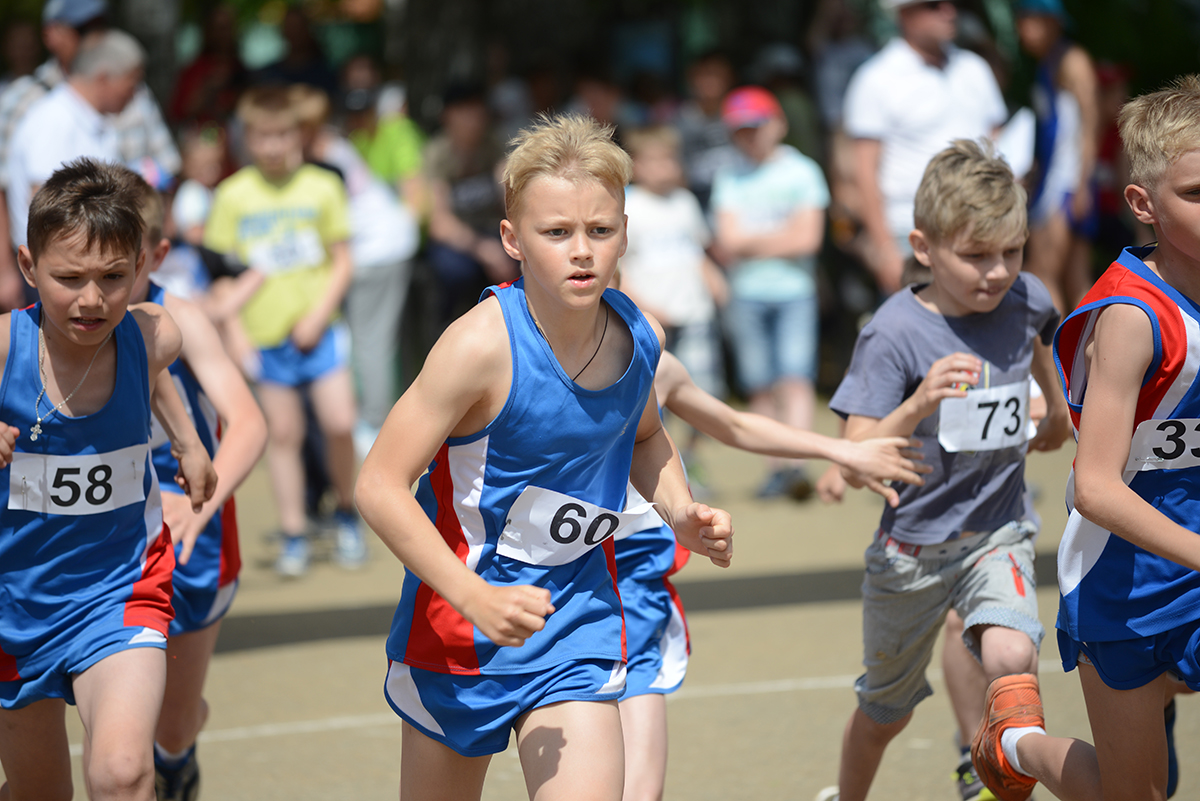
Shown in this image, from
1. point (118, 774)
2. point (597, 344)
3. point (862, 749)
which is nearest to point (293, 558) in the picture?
point (862, 749)

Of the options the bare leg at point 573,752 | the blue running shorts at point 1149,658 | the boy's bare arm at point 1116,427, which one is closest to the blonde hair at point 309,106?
the bare leg at point 573,752

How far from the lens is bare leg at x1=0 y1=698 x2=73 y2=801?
3338 mm

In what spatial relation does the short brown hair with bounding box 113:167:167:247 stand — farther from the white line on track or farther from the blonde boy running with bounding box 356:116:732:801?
the white line on track

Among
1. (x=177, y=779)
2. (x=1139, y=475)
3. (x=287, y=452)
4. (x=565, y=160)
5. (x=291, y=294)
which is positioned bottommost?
(x=177, y=779)

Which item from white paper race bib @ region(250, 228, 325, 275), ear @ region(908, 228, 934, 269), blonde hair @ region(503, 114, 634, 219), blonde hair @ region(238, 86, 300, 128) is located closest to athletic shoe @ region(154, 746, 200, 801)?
blonde hair @ region(503, 114, 634, 219)

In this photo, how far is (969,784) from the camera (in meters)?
3.89

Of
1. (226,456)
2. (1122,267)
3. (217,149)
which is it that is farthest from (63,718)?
(217,149)

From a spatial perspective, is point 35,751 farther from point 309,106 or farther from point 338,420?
point 309,106

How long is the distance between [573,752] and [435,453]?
0.64m

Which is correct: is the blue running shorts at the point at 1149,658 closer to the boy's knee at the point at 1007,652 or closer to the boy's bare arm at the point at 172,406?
the boy's knee at the point at 1007,652

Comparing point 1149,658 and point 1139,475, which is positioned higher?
point 1139,475

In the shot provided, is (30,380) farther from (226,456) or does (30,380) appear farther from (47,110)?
(47,110)

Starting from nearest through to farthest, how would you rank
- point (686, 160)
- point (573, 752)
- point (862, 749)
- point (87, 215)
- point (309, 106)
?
point (573, 752) < point (87, 215) < point (862, 749) < point (309, 106) < point (686, 160)

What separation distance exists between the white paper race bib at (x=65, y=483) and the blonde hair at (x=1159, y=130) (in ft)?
7.84
